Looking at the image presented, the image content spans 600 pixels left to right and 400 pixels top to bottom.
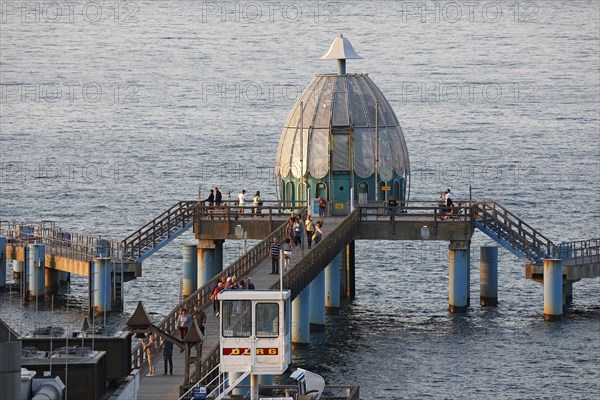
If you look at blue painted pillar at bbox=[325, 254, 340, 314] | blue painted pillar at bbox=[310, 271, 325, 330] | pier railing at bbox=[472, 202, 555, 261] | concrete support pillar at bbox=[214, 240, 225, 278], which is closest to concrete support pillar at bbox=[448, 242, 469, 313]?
pier railing at bbox=[472, 202, 555, 261]

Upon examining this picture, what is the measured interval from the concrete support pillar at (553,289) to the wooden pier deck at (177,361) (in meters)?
15.0

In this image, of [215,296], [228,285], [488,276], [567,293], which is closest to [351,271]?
[488,276]

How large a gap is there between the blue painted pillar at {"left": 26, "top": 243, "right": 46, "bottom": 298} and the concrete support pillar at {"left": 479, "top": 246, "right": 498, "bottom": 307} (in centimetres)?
1933

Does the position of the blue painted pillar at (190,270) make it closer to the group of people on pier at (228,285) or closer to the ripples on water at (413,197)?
the ripples on water at (413,197)

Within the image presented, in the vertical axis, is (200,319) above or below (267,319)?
below

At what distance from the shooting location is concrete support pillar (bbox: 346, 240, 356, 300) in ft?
320

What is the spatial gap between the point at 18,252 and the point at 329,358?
20.1m

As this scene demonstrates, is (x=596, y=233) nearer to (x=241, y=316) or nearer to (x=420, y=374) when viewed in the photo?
(x=420, y=374)

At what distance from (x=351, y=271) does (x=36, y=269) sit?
14.2 meters

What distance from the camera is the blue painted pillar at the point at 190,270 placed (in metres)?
95.4

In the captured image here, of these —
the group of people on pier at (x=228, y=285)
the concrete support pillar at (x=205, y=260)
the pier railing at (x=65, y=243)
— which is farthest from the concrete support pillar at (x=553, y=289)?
the group of people on pier at (x=228, y=285)

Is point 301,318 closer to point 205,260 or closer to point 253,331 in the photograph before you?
point 205,260

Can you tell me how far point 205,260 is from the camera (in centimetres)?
9362

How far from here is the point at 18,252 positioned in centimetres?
9819
